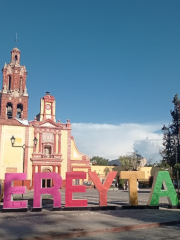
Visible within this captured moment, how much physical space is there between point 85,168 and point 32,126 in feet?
37.0

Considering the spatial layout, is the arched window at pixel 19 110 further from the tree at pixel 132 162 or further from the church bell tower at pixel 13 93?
the tree at pixel 132 162

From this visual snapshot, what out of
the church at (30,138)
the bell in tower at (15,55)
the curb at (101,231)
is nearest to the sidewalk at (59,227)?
the curb at (101,231)

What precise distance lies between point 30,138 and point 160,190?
30.1 meters

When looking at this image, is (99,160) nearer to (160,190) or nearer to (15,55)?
(15,55)

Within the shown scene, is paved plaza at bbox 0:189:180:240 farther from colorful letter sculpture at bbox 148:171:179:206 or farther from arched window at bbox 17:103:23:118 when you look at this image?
arched window at bbox 17:103:23:118

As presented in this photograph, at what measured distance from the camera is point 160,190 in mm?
14289

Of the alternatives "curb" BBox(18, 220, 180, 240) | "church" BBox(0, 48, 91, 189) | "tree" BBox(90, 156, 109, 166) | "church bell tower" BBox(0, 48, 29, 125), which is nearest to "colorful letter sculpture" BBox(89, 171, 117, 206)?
"curb" BBox(18, 220, 180, 240)

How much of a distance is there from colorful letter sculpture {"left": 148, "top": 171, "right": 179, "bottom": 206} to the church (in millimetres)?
25547

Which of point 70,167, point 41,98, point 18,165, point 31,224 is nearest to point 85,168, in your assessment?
point 70,167

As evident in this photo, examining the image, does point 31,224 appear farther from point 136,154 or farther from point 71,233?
point 136,154

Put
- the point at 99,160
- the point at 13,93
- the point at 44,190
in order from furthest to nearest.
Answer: the point at 99,160 < the point at 13,93 < the point at 44,190

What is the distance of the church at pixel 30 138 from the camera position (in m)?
39.7

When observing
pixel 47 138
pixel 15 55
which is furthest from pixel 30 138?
pixel 15 55

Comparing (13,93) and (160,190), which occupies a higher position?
(13,93)
